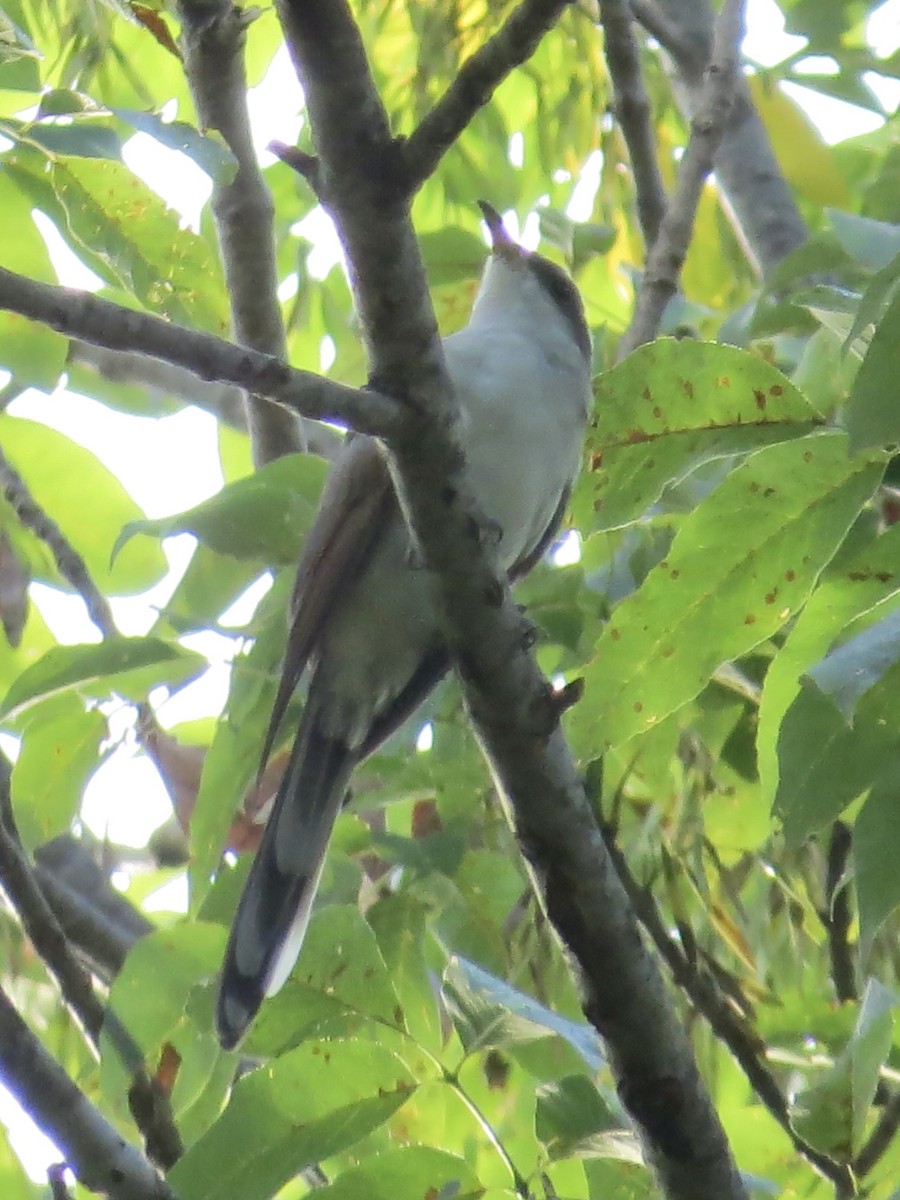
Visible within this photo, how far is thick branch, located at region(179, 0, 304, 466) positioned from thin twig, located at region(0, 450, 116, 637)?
522mm

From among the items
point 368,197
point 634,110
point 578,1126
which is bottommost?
point 578,1126

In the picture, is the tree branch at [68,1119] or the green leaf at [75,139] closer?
the green leaf at [75,139]

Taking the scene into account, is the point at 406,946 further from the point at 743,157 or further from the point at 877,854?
the point at 743,157

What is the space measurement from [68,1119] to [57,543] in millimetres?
1141

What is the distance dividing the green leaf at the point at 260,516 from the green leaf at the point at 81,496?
542 millimetres

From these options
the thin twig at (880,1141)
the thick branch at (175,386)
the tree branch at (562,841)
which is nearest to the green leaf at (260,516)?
the tree branch at (562,841)

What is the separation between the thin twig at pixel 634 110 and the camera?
3199 mm

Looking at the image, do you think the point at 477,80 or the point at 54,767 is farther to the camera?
the point at 54,767

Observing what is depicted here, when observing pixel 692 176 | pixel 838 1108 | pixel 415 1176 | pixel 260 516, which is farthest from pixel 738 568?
pixel 692 176

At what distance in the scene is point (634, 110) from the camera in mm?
3293

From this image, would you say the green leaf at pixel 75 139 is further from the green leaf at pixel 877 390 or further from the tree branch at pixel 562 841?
the green leaf at pixel 877 390

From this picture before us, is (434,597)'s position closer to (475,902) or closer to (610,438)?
(610,438)

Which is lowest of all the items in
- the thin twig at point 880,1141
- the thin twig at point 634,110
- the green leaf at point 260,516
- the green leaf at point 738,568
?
the thin twig at point 880,1141

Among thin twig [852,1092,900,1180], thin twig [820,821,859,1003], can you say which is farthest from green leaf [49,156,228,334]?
thin twig [852,1092,900,1180]
